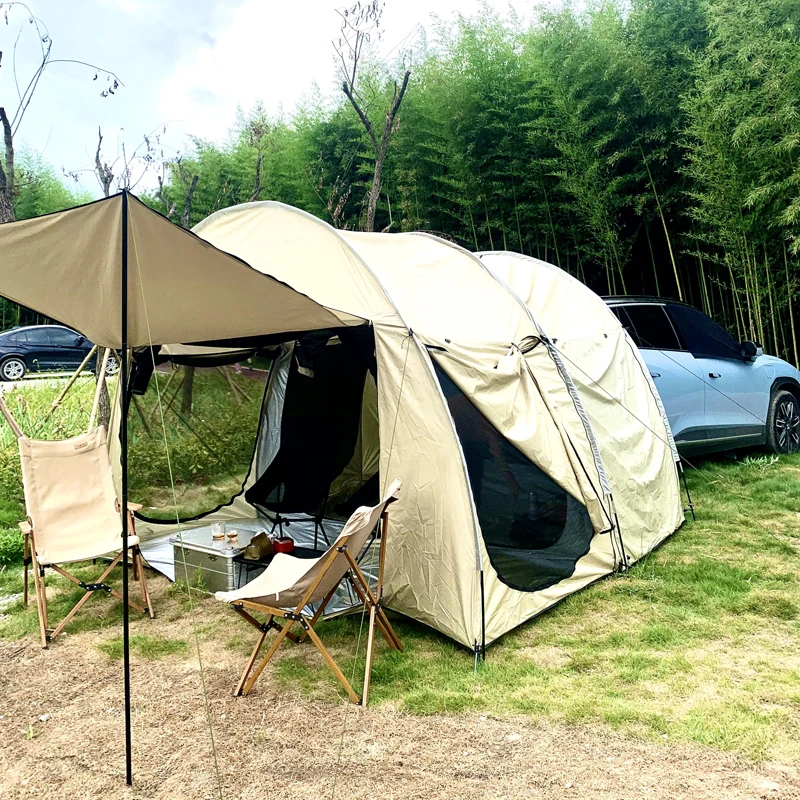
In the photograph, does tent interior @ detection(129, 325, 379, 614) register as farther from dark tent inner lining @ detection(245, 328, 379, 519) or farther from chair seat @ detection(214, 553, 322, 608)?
chair seat @ detection(214, 553, 322, 608)

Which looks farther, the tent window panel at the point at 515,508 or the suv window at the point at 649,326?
the suv window at the point at 649,326

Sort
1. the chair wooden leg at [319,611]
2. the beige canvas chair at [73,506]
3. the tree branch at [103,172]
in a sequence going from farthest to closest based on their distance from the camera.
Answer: the tree branch at [103,172] → the beige canvas chair at [73,506] → the chair wooden leg at [319,611]

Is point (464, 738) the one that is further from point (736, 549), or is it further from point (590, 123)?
point (590, 123)

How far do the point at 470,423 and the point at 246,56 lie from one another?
17.0 ft

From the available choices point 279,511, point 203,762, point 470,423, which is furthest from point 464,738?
point 279,511

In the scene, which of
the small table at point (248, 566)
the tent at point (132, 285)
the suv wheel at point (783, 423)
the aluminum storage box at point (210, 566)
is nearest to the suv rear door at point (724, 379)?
the suv wheel at point (783, 423)

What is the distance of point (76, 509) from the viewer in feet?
12.5

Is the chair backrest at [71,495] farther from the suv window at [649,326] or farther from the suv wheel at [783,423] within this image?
the suv wheel at [783,423]

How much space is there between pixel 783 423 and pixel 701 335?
1361mm

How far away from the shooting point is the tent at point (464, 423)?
10.7ft

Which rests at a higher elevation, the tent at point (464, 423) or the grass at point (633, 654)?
the tent at point (464, 423)

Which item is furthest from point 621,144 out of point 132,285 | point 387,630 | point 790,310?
point 387,630

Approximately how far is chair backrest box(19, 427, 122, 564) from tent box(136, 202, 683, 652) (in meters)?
0.89

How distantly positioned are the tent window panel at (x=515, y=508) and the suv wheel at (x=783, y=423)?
3.23 metres
